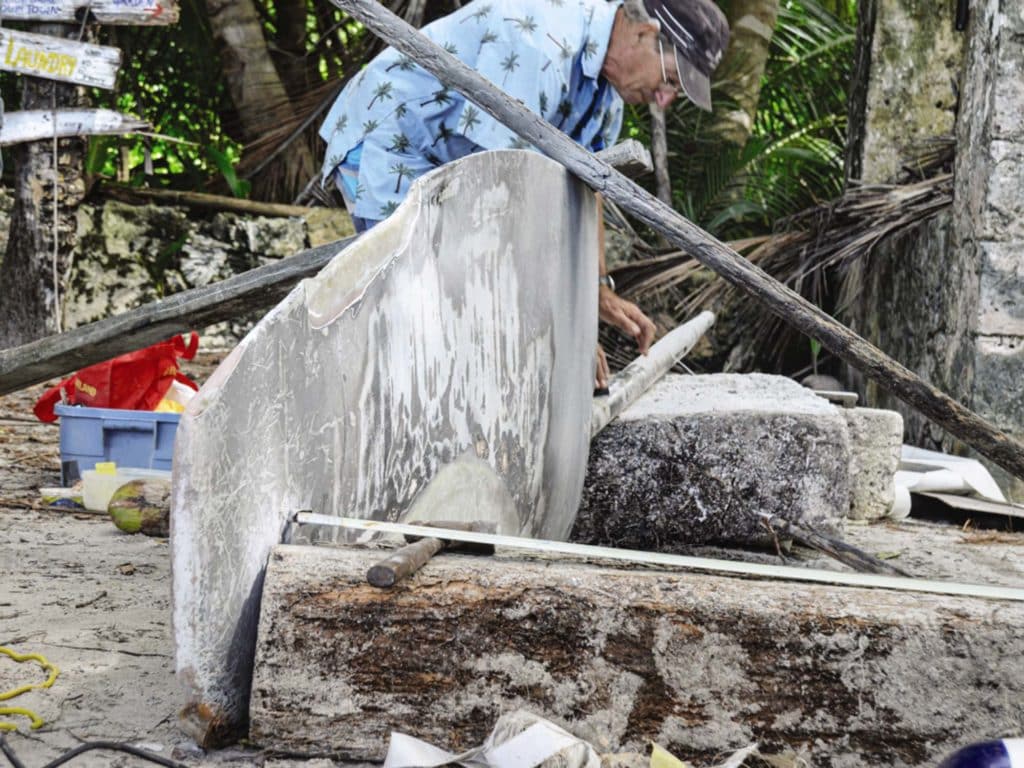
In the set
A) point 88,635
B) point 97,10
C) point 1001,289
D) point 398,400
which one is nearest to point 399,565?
point 398,400

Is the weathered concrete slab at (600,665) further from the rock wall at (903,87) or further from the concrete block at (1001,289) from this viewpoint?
the rock wall at (903,87)

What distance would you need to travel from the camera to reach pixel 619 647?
64.0 inches

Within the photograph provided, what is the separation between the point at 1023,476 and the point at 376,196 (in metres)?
1.65

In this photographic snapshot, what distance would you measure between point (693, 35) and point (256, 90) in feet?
15.4

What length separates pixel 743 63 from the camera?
7.51 metres

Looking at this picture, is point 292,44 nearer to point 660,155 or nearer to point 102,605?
point 660,155

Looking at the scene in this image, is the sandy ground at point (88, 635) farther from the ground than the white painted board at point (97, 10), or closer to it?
closer to it

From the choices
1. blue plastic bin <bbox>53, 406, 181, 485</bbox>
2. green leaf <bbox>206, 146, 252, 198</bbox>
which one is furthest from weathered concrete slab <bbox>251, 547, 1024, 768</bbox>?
green leaf <bbox>206, 146, 252, 198</bbox>

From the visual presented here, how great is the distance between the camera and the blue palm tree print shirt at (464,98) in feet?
9.48

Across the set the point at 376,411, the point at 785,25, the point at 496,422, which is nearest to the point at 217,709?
the point at 376,411

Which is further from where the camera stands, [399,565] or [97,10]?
[97,10]

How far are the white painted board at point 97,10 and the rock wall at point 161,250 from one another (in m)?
1.16

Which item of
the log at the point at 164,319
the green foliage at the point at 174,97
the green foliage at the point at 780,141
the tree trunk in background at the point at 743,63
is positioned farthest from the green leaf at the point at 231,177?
the log at the point at 164,319

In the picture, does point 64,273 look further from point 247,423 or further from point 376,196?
point 247,423
